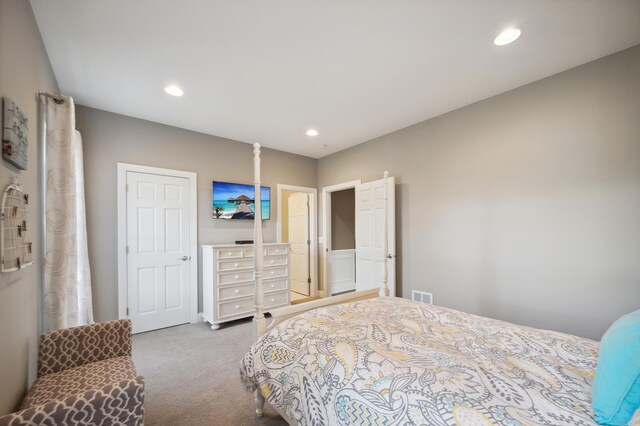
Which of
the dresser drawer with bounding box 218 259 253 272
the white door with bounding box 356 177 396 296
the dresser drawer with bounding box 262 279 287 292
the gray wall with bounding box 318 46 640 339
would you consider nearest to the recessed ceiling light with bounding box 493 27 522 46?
the gray wall with bounding box 318 46 640 339

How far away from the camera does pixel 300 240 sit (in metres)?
5.46

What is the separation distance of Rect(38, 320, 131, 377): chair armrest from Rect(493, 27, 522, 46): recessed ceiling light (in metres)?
3.44

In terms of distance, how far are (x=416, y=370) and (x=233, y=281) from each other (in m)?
2.95

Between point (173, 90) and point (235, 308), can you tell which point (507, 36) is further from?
point (235, 308)

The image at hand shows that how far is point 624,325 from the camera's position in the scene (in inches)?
38.5

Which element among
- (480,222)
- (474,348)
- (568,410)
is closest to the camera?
(568,410)

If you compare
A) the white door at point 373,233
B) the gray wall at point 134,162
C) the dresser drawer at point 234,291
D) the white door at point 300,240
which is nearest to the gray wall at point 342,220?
the white door at point 300,240

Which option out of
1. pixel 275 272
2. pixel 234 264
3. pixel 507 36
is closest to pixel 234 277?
pixel 234 264

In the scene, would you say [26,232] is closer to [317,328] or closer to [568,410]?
[317,328]

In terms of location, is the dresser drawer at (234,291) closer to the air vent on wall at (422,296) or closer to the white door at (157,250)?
the white door at (157,250)

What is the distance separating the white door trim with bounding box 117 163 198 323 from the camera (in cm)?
322

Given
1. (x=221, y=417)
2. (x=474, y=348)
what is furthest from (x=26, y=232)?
(x=474, y=348)

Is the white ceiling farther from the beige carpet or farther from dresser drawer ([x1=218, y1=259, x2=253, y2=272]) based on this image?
the beige carpet

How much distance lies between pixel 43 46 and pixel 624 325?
3801 millimetres
